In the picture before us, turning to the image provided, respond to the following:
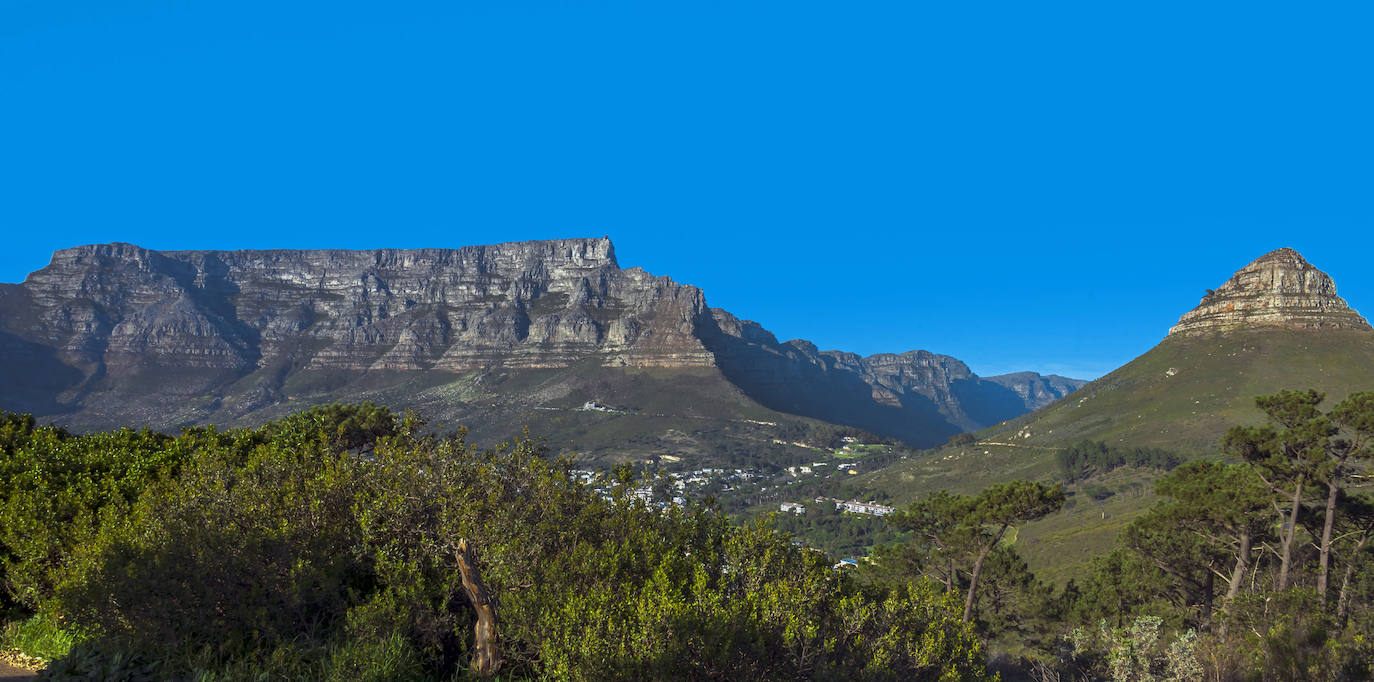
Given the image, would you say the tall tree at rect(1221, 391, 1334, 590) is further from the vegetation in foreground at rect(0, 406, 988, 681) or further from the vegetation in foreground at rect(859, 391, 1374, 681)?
the vegetation in foreground at rect(0, 406, 988, 681)

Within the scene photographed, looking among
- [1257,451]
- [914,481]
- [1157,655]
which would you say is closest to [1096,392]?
[914,481]

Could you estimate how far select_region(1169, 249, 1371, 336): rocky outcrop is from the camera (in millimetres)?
167125

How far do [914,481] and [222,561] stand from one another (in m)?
160

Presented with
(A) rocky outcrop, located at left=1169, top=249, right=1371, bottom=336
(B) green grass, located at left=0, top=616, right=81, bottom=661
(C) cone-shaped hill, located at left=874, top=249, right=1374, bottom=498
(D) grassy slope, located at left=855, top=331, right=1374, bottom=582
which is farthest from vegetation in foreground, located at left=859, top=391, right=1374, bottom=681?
(A) rocky outcrop, located at left=1169, top=249, right=1371, bottom=336

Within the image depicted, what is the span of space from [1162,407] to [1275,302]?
58.1m

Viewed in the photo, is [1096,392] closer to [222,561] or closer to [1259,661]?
[1259,661]

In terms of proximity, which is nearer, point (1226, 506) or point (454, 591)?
point (454, 591)

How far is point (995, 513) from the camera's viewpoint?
123 ft

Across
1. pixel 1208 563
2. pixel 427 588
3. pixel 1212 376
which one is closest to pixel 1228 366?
pixel 1212 376

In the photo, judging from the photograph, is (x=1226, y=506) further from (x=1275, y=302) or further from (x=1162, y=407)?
(x=1275, y=302)

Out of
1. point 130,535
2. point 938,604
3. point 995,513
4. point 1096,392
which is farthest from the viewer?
point 1096,392

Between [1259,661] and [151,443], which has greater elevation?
[151,443]

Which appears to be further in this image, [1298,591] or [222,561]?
[1298,591]

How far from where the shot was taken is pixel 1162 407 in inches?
5817
